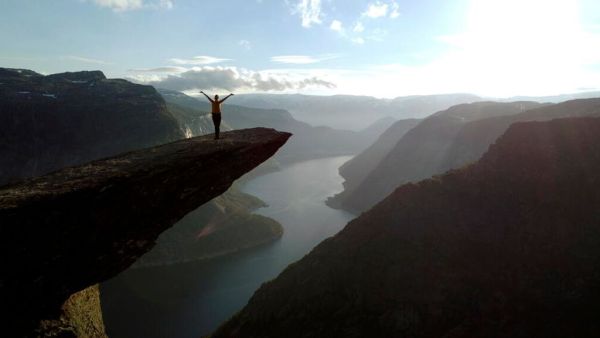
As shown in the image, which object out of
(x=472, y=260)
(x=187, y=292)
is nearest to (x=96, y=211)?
(x=472, y=260)

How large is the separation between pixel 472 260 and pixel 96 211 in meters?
89.0

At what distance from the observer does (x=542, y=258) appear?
8500cm

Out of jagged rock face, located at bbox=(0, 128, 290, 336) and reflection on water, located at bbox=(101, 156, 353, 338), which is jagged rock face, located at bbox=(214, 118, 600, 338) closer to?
reflection on water, located at bbox=(101, 156, 353, 338)

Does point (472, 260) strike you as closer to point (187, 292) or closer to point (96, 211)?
point (96, 211)

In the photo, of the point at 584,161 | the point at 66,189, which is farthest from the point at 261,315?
the point at 584,161

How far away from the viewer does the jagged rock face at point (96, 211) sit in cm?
1559

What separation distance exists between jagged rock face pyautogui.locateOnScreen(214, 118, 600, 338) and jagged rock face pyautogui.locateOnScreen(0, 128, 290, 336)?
6641cm

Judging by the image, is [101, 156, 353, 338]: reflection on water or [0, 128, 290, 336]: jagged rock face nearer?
[0, 128, 290, 336]: jagged rock face

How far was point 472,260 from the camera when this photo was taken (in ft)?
290

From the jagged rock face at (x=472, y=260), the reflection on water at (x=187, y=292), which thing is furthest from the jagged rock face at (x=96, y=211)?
the reflection on water at (x=187, y=292)

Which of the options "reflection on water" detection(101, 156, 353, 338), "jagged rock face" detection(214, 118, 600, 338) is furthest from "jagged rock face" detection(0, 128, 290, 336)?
"reflection on water" detection(101, 156, 353, 338)

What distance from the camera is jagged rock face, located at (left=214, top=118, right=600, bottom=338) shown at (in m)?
75.6

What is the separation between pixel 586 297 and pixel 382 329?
3952 centimetres

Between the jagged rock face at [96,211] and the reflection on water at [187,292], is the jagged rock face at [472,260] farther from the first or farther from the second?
the jagged rock face at [96,211]
